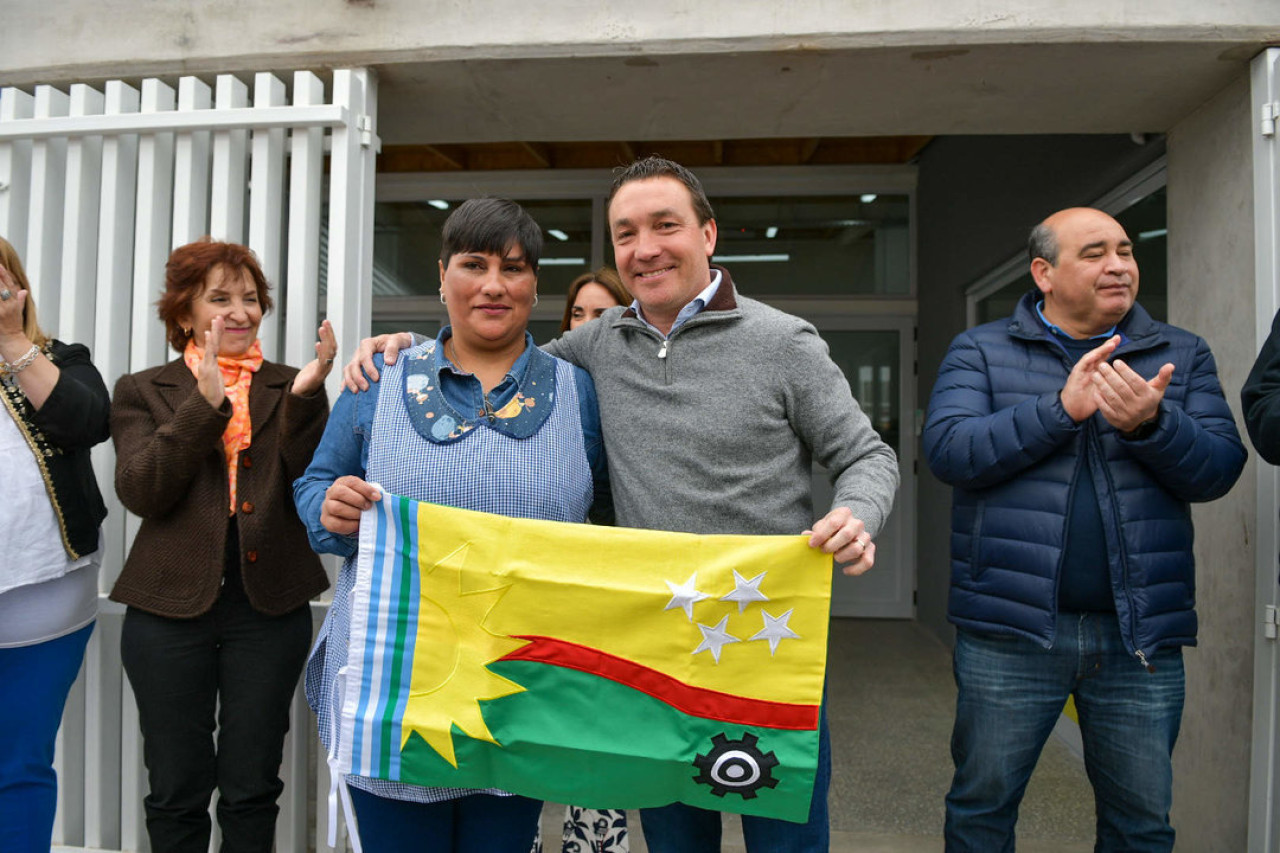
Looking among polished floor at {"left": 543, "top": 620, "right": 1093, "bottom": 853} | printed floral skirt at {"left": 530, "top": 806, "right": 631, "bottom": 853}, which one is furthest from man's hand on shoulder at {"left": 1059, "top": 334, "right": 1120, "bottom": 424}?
polished floor at {"left": 543, "top": 620, "right": 1093, "bottom": 853}

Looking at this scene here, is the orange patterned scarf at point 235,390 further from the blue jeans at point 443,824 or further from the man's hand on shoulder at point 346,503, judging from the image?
the blue jeans at point 443,824

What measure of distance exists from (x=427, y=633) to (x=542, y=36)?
2020 millimetres

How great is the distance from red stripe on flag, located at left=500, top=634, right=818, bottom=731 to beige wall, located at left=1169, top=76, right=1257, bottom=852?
6.07ft

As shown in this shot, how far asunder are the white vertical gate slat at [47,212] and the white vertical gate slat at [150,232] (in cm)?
35

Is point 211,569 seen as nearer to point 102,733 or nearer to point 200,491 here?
point 200,491

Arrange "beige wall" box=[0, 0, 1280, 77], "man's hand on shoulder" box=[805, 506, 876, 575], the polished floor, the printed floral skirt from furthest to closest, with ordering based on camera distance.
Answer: the polished floor < "beige wall" box=[0, 0, 1280, 77] < the printed floral skirt < "man's hand on shoulder" box=[805, 506, 876, 575]

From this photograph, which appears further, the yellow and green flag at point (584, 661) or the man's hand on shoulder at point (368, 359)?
the man's hand on shoulder at point (368, 359)

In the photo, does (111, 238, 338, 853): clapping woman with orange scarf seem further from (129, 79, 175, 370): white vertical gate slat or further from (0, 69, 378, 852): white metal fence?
(129, 79, 175, 370): white vertical gate slat

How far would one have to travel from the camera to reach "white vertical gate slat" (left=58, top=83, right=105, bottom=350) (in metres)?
2.90

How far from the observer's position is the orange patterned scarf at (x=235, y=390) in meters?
2.23

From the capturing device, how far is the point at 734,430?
A: 1671 millimetres

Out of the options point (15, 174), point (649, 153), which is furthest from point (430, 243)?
point (15, 174)

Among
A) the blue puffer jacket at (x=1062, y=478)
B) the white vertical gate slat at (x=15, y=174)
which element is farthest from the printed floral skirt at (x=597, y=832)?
the white vertical gate slat at (x=15, y=174)

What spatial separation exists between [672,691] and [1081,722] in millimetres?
1247
